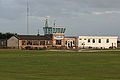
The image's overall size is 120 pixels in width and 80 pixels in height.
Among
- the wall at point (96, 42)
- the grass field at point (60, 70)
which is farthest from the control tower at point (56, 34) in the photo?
the grass field at point (60, 70)

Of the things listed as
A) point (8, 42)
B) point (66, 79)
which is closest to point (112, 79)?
point (66, 79)

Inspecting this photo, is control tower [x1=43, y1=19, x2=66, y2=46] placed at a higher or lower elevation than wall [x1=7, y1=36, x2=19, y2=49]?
higher

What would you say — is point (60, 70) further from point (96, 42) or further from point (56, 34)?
point (96, 42)

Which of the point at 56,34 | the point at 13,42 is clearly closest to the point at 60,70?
the point at 56,34

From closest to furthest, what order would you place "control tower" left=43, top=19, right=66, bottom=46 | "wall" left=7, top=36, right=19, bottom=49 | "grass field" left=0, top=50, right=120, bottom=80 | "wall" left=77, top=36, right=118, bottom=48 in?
"grass field" left=0, top=50, right=120, bottom=80
"wall" left=7, top=36, right=19, bottom=49
"control tower" left=43, top=19, right=66, bottom=46
"wall" left=77, top=36, right=118, bottom=48

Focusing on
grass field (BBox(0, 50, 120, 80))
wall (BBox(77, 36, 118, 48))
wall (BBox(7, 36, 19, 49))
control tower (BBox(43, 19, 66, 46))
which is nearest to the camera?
grass field (BBox(0, 50, 120, 80))

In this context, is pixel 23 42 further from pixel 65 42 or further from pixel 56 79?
pixel 56 79

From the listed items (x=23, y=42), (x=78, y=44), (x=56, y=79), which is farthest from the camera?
(x=78, y=44)

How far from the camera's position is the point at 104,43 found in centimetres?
12538

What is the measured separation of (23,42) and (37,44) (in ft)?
17.0

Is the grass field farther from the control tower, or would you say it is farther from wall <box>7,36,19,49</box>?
the control tower

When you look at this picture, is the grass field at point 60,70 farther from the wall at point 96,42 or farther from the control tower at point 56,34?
the wall at point 96,42

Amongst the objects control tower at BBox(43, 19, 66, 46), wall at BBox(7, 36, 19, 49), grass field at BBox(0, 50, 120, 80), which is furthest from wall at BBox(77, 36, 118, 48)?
grass field at BBox(0, 50, 120, 80)

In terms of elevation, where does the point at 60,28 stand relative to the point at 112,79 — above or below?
above
